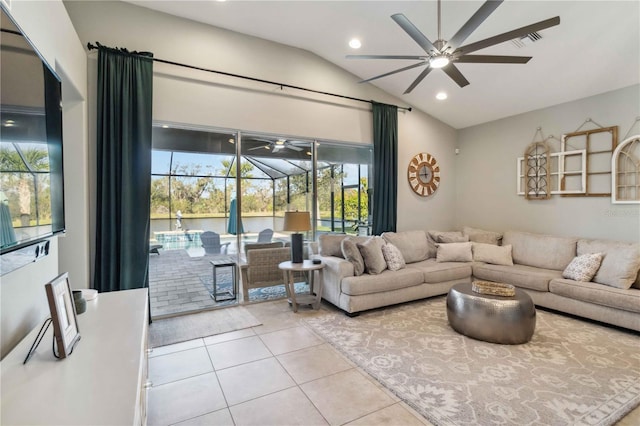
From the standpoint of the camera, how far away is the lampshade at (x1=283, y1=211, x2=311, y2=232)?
13.3ft

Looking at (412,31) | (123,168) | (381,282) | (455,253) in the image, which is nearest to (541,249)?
→ (455,253)

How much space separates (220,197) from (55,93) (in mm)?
2420

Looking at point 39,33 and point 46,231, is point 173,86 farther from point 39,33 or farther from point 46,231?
point 46,231

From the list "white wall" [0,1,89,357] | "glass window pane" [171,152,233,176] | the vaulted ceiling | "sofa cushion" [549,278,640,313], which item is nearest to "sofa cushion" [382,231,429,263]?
"sofa cushion" [549,278,640,313]

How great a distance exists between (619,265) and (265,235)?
4.37m

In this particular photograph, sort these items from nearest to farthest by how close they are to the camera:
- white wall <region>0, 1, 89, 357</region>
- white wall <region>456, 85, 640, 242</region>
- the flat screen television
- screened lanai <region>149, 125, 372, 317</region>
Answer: the flat screen television < white wall <region>0, 1, 89, 357</region> < screened lanai <region>149, 125, 372, 317</region> < white wall <region>456, 85, 640, 242</region>

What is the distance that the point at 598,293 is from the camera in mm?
3453

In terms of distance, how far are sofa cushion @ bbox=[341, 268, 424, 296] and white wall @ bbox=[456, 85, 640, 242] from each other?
2.40 metres

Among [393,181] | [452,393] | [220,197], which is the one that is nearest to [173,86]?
[220,197]

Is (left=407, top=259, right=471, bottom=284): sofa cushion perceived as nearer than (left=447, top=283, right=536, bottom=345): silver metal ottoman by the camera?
No

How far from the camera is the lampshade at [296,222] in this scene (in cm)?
404

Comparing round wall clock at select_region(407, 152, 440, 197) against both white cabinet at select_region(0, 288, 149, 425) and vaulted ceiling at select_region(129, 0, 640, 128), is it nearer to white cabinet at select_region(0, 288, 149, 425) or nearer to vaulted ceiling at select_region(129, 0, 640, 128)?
vaulted ceiling at select_region(129, 0, 640, 128)

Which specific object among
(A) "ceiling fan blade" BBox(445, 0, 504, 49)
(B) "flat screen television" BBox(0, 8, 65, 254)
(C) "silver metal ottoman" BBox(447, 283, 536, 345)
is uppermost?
(A) "ceiling fan blade" BBox(445, 0, 504, 49)

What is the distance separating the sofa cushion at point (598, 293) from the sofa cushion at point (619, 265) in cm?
9
